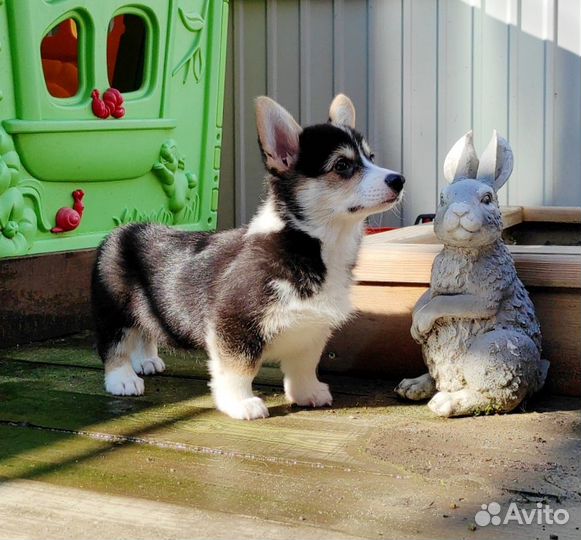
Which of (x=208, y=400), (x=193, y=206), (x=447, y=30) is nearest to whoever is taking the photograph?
(x=208, y=400)

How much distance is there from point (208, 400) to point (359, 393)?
545 mm

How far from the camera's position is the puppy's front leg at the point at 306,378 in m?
3.14

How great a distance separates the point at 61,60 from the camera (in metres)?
4.69

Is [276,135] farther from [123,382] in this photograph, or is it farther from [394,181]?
[123,382]

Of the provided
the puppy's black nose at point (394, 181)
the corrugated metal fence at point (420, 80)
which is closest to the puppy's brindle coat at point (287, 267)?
the puppy's black nose at point (394, 181)

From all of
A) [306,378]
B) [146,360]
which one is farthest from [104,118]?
[306,378]

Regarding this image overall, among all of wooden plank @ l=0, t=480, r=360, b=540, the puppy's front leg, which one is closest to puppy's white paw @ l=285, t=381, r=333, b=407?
the puppy's front leg

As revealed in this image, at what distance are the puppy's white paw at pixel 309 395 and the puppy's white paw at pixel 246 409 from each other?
17 cm

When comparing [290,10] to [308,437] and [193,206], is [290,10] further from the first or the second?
[308,437]

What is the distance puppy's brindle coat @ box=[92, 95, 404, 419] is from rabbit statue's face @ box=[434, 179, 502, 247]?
0.19 m

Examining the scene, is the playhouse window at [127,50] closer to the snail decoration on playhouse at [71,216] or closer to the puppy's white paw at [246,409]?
the snail decoration on playhouse at [71,216]

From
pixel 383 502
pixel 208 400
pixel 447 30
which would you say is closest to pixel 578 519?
pixel 383 502

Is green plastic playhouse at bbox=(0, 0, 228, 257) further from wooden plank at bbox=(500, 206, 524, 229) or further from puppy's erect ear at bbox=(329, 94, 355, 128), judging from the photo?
wooden plank at bbox=(500, 206, 524, 229)

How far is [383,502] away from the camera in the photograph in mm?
2230
